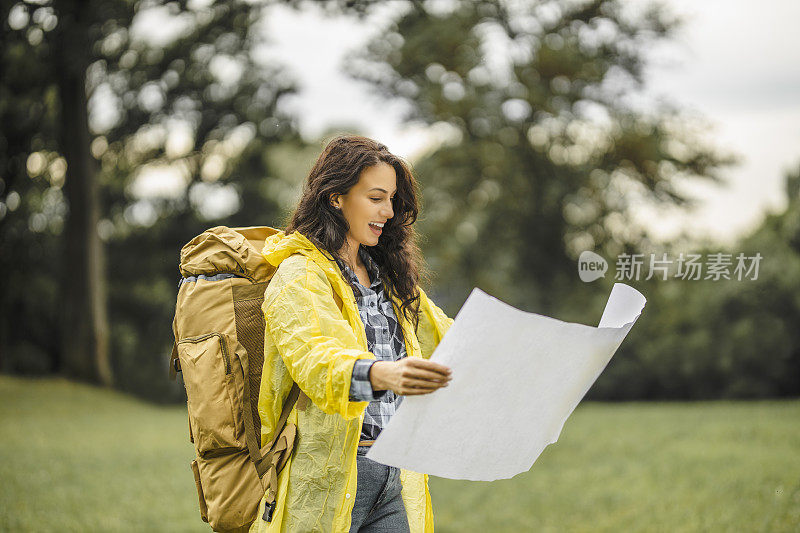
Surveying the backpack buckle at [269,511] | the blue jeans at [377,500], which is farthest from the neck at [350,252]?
the backpack buckle at [269,511]

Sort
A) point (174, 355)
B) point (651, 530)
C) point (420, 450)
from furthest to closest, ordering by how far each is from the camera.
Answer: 1. point (651, 530)
2. point (174, 355)
3. point (420, 450)

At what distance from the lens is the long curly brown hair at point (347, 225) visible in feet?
6.52

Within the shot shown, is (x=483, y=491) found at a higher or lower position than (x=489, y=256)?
higher

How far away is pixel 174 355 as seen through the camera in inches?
85.9

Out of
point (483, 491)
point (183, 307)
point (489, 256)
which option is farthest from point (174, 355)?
point (489, 256)

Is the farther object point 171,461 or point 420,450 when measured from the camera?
point 171,461

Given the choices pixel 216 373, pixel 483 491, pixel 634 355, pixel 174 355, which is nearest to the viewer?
pixel 216 373

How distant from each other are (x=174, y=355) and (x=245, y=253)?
355mm

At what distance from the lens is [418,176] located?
542 inches

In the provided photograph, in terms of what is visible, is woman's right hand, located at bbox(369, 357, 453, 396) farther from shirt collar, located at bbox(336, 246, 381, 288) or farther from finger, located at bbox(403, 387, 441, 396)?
shirt collar, located at bbox(336, 246, 381, 288)

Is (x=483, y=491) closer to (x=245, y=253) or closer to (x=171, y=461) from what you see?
(x=171, y=461)

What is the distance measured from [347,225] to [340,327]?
344mm

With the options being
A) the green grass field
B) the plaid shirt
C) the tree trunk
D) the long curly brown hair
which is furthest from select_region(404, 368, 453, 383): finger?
the tree trunk

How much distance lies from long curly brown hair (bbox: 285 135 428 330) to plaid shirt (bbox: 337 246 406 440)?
0.03m
